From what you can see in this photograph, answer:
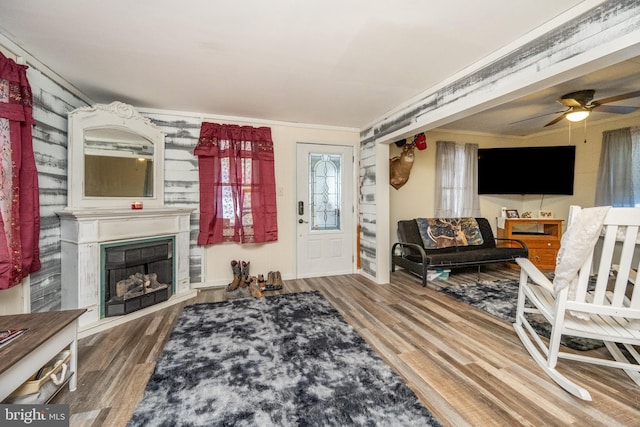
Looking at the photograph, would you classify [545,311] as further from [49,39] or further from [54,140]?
[54,140]

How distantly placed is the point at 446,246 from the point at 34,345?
14.7 ft

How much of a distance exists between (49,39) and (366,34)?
90.5 inches

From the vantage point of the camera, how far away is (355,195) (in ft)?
13.9

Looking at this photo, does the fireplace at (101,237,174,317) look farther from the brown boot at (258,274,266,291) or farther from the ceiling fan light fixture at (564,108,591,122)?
the ceiling fan light fixture at (564,108,591,122)

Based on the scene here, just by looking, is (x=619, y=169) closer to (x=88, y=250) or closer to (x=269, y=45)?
(x=269, y=45)

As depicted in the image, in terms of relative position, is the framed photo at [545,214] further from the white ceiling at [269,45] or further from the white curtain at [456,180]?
the white ceiling at [269,45]

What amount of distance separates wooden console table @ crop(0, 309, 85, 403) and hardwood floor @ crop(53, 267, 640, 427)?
0.31 m

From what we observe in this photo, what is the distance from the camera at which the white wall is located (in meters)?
4.34

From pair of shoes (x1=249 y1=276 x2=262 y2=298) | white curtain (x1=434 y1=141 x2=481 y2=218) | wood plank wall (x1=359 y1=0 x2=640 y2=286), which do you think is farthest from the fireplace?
white curtain (x1=434 y1=141 x2=481 y2=218)

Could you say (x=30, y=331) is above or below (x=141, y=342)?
above

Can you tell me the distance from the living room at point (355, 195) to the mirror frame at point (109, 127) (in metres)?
0.12

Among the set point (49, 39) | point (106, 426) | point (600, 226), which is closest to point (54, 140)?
point (49, 39)

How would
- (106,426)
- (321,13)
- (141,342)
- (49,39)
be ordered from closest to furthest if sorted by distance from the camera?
(106,426)
(321,13)
(49,39)
(141,342)

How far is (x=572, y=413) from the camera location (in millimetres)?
1438
